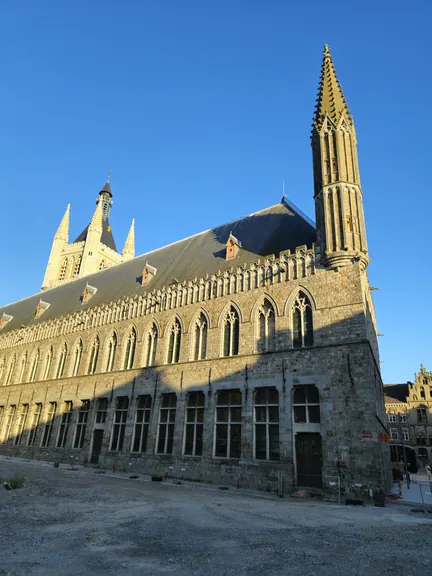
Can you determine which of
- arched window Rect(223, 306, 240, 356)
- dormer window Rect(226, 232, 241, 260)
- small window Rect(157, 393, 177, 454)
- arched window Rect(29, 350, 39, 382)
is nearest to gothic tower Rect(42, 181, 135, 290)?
arched window Rect(29, 350, 39, 382)

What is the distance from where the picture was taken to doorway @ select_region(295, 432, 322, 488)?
17.1 metres

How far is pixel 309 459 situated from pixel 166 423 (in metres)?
9.47

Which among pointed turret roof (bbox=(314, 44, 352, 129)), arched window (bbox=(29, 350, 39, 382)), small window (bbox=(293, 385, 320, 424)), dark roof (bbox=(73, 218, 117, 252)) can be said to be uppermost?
dark roof (bbox=(73, 218, 117, 252))

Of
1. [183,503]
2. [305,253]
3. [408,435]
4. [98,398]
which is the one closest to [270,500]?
[183,503]

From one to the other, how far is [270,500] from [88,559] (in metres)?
10.6

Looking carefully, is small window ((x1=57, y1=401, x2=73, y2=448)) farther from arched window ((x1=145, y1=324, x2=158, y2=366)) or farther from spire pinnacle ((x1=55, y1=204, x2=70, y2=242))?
spire pinnacle ((x1=55, y1=204, x2=70, y2=242))

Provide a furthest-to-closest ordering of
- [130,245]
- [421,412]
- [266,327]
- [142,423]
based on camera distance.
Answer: [130,245] < [421,412] < [142,423] < [266,327]

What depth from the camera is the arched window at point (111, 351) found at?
2884 centimetres

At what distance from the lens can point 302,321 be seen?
787 inches

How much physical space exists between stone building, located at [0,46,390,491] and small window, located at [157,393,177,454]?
90 millimetres

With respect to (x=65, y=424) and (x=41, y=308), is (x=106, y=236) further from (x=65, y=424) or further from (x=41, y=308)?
(x=65, y=424)

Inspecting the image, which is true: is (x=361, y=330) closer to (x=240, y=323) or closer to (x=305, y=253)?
(x=305, y=253)

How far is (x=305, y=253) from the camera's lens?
20938 millimetres

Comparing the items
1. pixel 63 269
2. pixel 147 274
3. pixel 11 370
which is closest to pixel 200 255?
pixel 147 274
